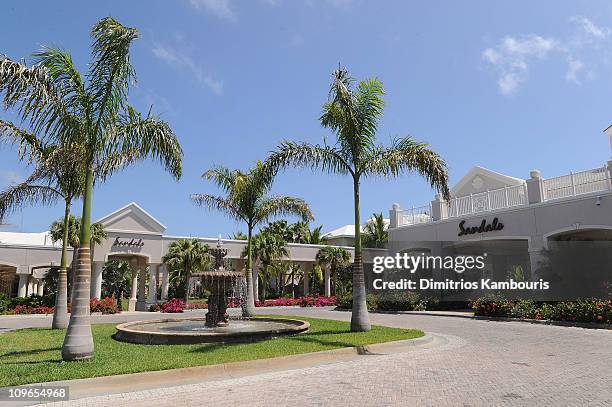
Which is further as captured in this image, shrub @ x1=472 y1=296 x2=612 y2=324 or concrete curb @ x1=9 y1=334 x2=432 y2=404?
shrub @ x1=472 y1=296 x2=612 y2=324

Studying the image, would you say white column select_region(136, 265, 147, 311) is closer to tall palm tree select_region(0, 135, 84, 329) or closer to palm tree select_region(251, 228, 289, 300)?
palm tree select_region(251, 228, 289, 300)

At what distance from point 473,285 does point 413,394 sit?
67.8 ft

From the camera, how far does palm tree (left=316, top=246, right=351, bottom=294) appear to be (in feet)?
133

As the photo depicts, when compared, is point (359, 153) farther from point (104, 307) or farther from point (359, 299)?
point (104, 307)

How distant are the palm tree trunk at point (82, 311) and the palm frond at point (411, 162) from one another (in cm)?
817

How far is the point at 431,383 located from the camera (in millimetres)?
7848

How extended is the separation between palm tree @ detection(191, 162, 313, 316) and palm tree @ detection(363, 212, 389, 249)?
28913 millimetres

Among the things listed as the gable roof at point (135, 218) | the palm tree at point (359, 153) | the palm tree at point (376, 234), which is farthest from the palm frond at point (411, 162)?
the palm tree at point (376, 234)

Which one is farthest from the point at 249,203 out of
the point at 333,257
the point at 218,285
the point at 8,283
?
the point at 8,283

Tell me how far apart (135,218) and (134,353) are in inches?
971

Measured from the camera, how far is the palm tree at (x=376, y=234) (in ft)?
161

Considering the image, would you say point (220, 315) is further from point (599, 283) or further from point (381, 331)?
point (599, 283)

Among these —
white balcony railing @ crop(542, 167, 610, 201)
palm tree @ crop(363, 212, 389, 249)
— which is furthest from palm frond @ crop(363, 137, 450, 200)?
palm tree @ crop(363, 212, 389, 249)

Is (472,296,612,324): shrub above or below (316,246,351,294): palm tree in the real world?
below
